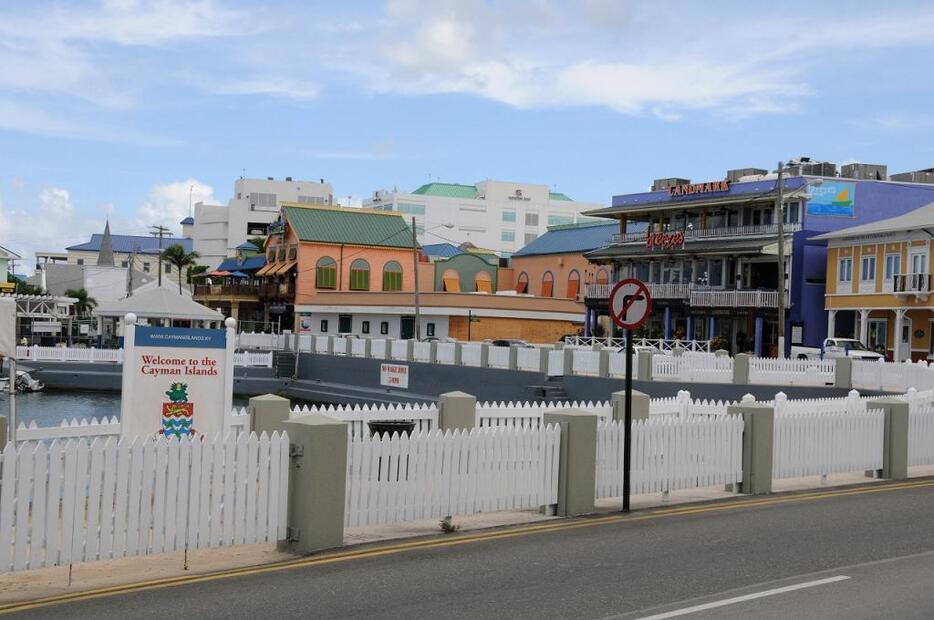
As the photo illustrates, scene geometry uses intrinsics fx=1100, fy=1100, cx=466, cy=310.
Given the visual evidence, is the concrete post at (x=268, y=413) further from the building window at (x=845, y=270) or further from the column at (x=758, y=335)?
the column at (x=758, y=335)

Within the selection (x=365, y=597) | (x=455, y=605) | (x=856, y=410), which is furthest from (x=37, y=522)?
(x=856, y=410)

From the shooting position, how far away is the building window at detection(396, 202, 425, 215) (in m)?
128

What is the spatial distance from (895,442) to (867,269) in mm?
36110

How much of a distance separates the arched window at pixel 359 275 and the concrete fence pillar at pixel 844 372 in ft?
163

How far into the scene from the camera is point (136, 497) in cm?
988

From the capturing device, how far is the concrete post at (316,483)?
35.7 ft

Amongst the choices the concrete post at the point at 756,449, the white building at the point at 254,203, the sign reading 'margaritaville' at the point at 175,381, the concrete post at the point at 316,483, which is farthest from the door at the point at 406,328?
the white building at the point at 254,203

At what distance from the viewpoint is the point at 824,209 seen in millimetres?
57281

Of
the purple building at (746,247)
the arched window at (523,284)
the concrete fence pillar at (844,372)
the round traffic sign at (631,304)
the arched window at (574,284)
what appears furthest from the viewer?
the arched window at (523,284)

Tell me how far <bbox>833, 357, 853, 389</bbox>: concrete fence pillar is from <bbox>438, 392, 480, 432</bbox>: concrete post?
21357 millimetres

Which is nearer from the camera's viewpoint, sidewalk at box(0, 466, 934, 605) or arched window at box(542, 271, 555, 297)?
sidewalk at box(0, 466, 934, 605)

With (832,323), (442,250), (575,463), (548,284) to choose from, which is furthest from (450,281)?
(575,463)

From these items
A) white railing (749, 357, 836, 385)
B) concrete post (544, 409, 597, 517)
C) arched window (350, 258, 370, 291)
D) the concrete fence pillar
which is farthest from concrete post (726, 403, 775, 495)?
arched window (350, 258, 370, 291)

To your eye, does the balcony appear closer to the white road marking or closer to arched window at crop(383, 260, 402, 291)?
arched window at crop(383, 260, 402, 291)
